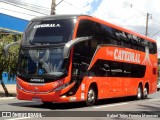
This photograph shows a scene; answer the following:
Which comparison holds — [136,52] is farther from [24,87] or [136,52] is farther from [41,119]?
Answer: [41,119]

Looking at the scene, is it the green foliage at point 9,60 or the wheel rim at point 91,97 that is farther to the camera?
the green foliage at point 9,60

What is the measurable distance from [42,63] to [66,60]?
3.32 feet

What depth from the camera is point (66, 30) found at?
1514cm

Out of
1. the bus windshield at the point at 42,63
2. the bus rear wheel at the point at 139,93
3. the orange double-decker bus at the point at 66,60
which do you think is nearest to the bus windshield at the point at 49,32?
the orange double-decker bus at the point at 66,60

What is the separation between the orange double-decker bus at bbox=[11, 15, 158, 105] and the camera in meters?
14.7

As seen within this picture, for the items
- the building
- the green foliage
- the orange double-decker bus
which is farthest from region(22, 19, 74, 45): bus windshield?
the building

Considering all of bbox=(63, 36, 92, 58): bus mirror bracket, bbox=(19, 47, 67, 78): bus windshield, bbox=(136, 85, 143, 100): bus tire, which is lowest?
bbox=(136, 85, 143, 100): bus tire

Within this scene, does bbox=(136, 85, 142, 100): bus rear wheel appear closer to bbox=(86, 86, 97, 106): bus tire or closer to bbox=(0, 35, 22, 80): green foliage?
bbox=(86, 86, 97, 106): bus tire

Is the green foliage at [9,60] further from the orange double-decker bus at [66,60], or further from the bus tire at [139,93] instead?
the bus tire at [139,93]

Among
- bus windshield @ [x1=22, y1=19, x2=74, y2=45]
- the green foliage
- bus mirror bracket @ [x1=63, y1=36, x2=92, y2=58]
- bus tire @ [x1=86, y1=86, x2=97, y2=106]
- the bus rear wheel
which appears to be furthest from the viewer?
the bus rear wheel

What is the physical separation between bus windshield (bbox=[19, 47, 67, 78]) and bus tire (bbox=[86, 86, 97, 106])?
241 cm

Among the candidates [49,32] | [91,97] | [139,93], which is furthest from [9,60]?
[139,93]

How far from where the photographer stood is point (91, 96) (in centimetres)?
1683

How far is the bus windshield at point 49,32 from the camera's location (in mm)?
15078
